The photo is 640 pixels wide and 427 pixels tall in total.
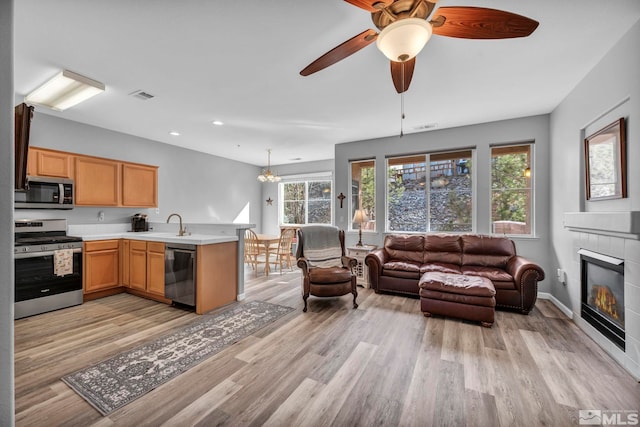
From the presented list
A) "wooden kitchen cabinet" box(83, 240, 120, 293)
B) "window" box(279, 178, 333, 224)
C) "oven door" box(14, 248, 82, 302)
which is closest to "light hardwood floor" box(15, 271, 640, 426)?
"oven door" box(14, 248, 82, 302)

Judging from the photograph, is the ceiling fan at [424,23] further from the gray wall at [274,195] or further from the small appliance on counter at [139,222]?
the gray wall at [274,195]

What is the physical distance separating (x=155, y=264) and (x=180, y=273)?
0.59m

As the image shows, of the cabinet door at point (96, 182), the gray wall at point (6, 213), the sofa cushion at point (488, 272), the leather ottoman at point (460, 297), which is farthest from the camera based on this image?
the cabinet door at point (96, 182)

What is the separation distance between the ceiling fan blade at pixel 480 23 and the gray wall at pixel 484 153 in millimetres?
3136

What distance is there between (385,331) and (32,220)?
16.1ft

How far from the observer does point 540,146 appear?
4.02m

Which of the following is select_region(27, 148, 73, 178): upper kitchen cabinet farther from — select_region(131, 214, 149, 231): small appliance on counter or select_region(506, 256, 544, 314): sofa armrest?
select_region(506, 256, 544, 314): sofa armrest

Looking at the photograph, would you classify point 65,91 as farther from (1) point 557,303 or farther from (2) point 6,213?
(1) point 557,303

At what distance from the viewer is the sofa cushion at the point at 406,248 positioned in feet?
14.5

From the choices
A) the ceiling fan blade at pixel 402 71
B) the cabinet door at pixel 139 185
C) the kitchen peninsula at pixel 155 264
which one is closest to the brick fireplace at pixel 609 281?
the ceiling fan blade at pixel 402 71

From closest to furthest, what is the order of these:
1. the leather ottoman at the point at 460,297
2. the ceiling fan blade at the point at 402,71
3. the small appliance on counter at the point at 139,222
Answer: the ceiling fan blade at the point at 402,71 < the leather ottoman at the point at 460,297 < the small appliance on counter at the point at 139,222

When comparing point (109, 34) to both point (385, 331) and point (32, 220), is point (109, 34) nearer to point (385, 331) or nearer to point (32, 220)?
point (32, 220)

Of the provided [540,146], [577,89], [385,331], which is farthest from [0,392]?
[540,146]

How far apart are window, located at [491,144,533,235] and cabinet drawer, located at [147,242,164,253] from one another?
5.10 m
